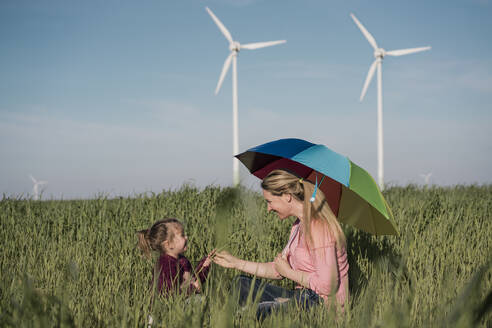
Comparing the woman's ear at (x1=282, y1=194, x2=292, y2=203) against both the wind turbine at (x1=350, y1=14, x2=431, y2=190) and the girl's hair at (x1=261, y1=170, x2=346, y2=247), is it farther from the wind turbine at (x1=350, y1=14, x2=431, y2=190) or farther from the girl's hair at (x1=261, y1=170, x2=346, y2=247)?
the wind turbine at (x1=350, y1=14, x2=431, y2=190)

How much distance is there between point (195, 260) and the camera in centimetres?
574

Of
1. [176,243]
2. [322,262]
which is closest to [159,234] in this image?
[176,243]

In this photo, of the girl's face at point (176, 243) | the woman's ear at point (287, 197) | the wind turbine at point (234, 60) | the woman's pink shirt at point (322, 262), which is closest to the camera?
the woman's pink shirt at point (322, 262)

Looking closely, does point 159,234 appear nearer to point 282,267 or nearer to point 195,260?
point 195,260

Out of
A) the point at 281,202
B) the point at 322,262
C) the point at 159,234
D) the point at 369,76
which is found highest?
the point at 369,76

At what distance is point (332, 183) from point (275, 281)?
5.14 feet

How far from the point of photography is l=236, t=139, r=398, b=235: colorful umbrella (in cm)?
359

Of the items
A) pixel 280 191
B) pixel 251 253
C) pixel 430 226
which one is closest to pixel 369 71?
pixel 430 226

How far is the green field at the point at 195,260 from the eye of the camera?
2441 mm

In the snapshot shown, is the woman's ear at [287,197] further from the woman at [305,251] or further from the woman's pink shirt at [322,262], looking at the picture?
the woman's pink shirt at [322,262]

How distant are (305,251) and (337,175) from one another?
94 cm

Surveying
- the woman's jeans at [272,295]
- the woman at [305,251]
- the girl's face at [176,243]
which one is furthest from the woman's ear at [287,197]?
the girl's face at [176,243]

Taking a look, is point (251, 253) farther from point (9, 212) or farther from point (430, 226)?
point (9, 212)

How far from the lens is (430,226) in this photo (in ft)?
23.9
